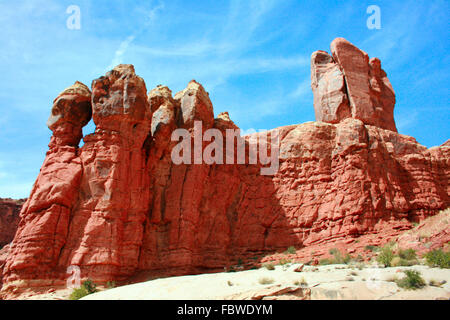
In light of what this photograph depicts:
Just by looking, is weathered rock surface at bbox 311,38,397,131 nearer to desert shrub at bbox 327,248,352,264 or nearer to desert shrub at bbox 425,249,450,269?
desert shrub at bbox 327,248,352,264

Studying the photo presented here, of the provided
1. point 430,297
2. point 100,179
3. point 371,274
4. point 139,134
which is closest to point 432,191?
point 371,274

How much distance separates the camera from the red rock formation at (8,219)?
4003 centimetres

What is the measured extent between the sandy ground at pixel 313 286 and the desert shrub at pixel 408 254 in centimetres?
226

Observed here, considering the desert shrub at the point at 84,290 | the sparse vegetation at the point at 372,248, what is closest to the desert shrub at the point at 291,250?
the sparse vegetation at the point at 372,248

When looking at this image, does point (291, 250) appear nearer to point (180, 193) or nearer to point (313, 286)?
point (180, 193)

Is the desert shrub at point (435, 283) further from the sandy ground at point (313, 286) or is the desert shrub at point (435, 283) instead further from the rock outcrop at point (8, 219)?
the rock outcrop at point (8, 219)

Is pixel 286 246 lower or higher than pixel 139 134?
lower

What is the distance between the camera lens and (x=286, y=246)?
80.3 ft

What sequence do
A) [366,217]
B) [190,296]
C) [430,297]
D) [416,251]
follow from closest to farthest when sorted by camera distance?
1. [430,297]
2. [190,296]
3. [416,251]
4. [366,217]

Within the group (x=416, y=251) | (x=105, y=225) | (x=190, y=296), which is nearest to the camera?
(x=190, y=296)

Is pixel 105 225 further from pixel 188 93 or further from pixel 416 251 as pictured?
pixel 416 251

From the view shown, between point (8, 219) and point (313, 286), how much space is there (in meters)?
36.4

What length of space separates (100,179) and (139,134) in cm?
335

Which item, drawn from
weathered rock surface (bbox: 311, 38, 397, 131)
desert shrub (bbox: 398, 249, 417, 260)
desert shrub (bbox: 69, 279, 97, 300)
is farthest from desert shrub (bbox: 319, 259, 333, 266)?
weathered rock surface (bbox: 311, 38, 397, 131)
